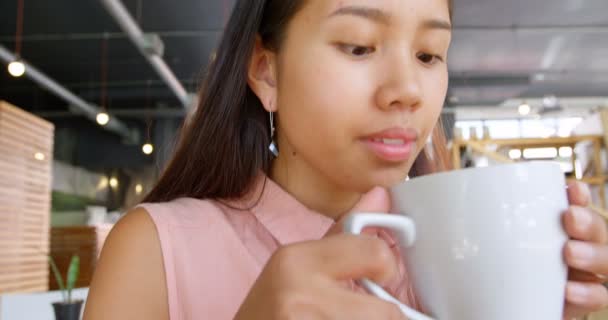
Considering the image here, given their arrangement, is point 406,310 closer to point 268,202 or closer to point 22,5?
point 268,202

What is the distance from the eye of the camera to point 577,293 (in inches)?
16.7

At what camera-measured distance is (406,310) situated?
1.23 ft

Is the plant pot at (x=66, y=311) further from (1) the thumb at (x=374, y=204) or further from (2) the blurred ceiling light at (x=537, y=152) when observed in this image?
(2) the blurred ceiling light at (x=537, y=152)

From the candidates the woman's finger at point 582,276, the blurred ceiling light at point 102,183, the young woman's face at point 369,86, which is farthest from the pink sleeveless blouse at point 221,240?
the blurred ceiling light at point 102,183

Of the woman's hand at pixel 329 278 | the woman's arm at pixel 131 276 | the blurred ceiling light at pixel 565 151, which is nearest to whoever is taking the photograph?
the woman's hand at pixel 329 278

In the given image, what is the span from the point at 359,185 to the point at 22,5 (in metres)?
6.60

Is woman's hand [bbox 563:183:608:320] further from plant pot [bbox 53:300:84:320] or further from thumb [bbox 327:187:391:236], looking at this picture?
plant pot [bbox 53:300:84:320]

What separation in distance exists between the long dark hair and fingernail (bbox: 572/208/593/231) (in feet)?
1.92

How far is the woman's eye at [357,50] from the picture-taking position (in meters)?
0.72

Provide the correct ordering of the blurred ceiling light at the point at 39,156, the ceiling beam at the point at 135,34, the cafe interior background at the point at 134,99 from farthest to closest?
the ceiling beam at the point at 135,34
the blurred ceiling light at the point at 39,156
the cafe interior background at the point at 134,99

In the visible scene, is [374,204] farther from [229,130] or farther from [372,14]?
[229,130]

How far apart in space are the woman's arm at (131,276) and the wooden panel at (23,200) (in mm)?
4139

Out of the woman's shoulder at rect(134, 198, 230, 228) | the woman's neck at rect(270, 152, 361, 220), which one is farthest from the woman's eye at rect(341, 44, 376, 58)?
the woman's shoulder at rect(134, 198, 230, 228)

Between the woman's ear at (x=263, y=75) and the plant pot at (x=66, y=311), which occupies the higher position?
the woman's ear at (x=263, y=75)
